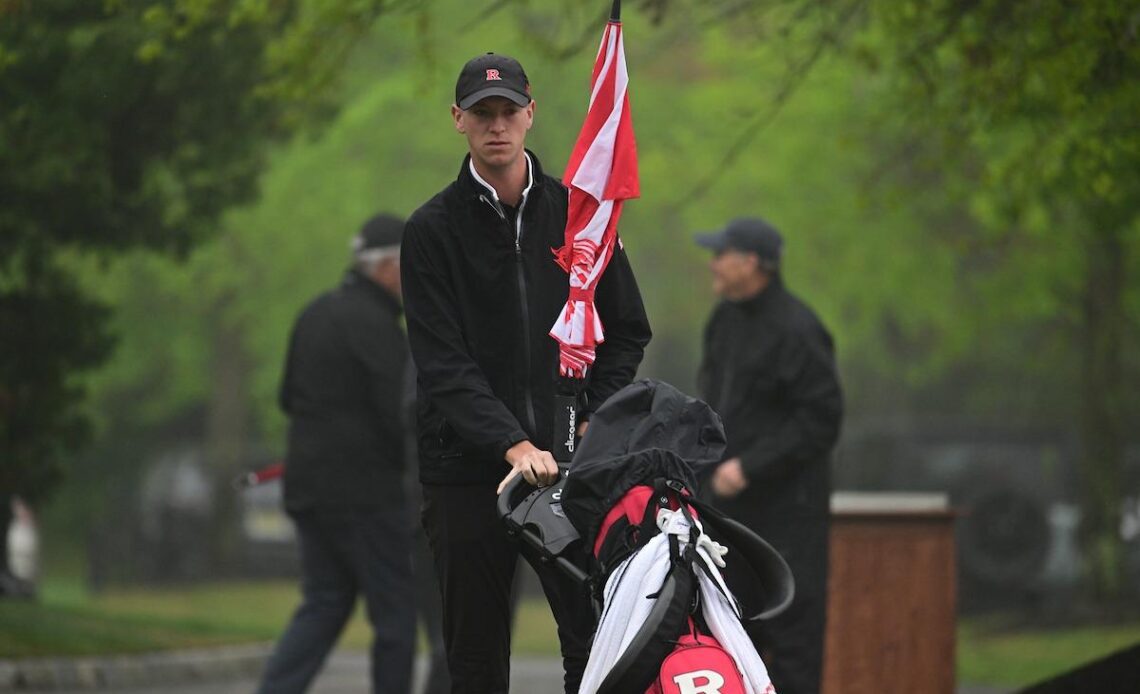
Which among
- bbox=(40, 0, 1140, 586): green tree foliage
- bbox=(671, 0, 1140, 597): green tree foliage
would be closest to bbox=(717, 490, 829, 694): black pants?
bbox=(671, 0, 1140, 597): green tree foliage

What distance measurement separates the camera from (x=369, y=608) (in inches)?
383

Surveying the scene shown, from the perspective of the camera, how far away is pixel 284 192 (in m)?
23.9

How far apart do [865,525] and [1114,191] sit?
7.58ft

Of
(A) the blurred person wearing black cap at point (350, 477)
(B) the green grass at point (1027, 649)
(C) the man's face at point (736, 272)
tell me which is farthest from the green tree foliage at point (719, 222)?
(A) the blurred person wearing black cap at point (350, 477)

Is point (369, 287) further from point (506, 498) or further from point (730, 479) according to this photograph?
point (506, 498)

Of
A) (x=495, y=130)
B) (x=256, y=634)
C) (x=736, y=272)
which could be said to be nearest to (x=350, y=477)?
(x=736, y=272)

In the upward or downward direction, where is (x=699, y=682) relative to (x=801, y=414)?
downward

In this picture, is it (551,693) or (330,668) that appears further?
(330,668)

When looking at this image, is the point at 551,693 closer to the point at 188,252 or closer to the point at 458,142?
the point at 188,252

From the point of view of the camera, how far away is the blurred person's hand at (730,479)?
891cm

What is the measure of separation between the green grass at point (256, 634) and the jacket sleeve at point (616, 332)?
7.86 metres

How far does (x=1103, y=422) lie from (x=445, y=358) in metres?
15.6

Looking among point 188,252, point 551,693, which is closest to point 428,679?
point 551,693

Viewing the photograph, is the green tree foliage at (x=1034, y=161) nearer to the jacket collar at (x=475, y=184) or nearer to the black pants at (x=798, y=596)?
the black pants at (x=798, y=596)
